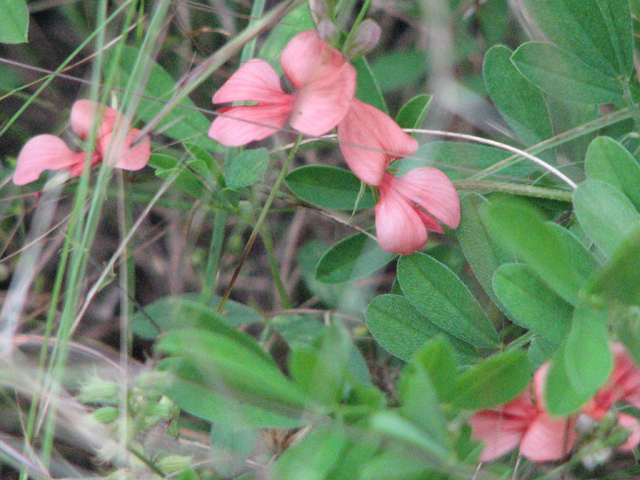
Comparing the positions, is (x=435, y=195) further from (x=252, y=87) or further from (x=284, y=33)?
(x=284, y=33)

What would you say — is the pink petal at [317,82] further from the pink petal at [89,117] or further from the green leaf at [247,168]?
the pink petal at [89,117]

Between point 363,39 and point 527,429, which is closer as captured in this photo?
point 527,429

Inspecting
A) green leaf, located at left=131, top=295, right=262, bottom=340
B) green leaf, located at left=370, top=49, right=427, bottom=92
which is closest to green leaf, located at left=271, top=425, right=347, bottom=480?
green leaf, located at left=131, top=295, right=262, bottom=340

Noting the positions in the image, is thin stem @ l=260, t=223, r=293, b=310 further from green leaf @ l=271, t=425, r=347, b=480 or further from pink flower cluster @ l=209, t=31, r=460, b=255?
green leaf @ l=271, t=425, r=347, b=480

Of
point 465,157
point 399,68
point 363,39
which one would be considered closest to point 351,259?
point 465,157

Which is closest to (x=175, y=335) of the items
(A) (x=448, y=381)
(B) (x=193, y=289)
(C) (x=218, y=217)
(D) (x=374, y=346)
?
(A) (x=448, y=381)

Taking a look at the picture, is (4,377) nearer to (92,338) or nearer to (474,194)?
(92,338)
